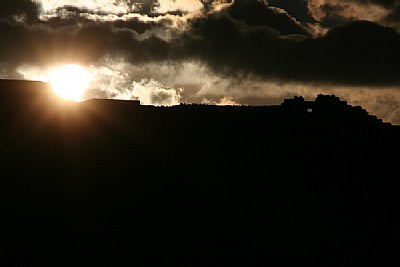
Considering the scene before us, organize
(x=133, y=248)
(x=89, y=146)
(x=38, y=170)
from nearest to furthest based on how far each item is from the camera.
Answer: (x=133, y=248) < (x=38, y=170) < (x=89, y=146)

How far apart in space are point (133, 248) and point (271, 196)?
8092 millimetres

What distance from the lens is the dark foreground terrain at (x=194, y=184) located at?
24.2 meters

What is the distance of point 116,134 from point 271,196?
8408 mm

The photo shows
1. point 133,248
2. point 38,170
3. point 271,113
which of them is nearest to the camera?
point 133,248

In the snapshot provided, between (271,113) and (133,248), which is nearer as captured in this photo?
(133,248)

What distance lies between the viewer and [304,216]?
2795cm

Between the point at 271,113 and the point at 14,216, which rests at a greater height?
the point at 271,113

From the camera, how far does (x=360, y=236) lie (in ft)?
89.8

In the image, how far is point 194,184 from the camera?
92.2ft

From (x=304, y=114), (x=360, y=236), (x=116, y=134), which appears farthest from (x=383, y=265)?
(x=116, y=134)

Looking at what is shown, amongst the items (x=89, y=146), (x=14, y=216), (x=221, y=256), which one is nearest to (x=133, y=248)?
(x=221, y=256)

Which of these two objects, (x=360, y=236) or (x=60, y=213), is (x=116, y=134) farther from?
(x=360, y=236)

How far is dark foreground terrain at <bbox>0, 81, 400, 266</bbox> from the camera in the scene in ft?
79.5

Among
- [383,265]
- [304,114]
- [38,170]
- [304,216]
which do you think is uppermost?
[304,114]
